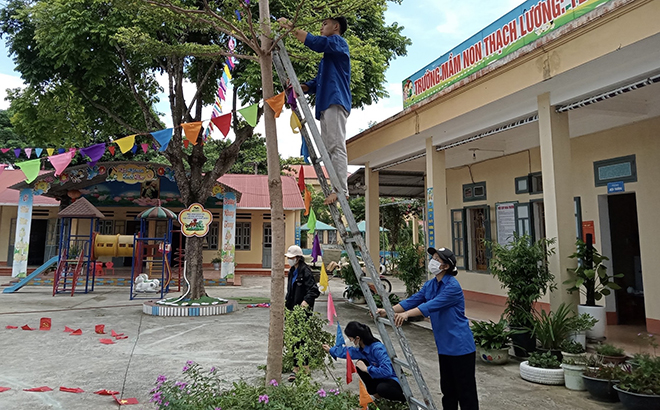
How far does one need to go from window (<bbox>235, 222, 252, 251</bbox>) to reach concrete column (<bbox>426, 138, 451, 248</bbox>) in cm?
1388

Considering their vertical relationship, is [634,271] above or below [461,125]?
below

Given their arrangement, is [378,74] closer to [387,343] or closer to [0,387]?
[387,343]

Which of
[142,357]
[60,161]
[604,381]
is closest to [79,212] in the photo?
[60,161]

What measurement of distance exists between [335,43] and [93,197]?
18.7m

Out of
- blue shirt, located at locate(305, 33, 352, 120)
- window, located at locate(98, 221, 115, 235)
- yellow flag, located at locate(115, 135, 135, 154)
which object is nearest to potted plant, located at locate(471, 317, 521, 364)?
blue shirt, located at locate(305, 33, 352, 120)

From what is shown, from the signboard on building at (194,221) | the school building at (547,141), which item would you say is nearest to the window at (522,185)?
the school building at (547,141)

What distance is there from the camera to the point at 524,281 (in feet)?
18.0

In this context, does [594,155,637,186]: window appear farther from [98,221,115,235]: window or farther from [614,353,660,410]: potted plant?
[98,221,115,235]: window

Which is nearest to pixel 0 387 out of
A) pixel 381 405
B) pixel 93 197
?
pixel 381 405

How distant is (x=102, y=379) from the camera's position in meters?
4.73

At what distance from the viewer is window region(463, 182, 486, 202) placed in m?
10.2

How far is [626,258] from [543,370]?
447cm

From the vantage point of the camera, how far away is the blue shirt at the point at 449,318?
126 inches

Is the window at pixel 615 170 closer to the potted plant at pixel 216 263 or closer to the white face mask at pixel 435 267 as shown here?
the white face mask at pixel 435 267
